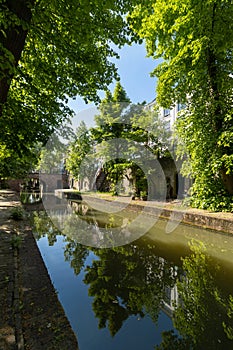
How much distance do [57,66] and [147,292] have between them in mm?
5936

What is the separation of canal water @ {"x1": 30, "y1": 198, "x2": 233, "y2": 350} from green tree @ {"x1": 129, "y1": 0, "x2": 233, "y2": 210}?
394 cm

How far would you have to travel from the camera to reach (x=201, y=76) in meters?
9.67

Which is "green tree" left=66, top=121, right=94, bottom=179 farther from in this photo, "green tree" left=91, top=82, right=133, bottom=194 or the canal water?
the canal water

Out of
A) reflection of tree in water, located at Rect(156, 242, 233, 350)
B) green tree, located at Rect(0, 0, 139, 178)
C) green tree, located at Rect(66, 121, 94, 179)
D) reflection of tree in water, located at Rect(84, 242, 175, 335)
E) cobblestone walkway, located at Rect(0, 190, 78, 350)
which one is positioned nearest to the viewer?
cobblestone walkway, located at Rect(0, 190, 78, 350)

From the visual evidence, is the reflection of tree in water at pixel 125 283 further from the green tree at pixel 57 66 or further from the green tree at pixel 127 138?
the green tree at pixel 127 138

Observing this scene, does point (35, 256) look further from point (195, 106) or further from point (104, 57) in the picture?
point (195, 106)

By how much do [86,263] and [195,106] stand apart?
379 inches

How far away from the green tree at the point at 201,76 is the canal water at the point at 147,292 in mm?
3937

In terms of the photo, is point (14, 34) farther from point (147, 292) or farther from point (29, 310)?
point (147, 292)

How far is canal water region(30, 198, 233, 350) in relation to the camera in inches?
110

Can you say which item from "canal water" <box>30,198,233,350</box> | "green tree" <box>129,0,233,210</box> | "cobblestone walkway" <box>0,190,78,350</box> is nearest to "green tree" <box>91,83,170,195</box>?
"green tree" <box>129,0,233,210</box>

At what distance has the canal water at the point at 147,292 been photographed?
280 centimetres

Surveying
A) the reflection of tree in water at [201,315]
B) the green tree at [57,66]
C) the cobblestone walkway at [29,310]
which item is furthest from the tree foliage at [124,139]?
the cobblestone walkway at [29,310]

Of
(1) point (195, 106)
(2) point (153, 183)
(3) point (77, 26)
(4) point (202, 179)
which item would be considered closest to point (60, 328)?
(3) point (77, 26)
